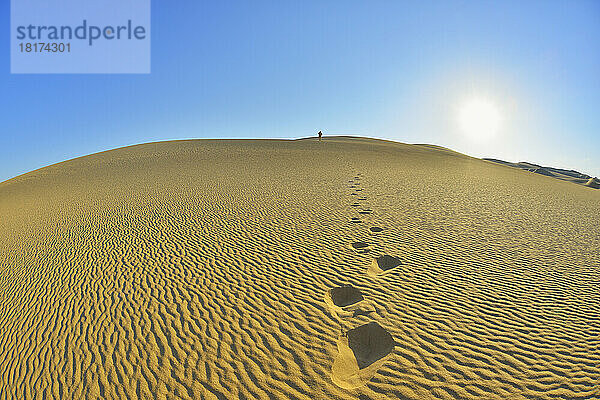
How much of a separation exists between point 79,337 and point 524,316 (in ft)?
26.8

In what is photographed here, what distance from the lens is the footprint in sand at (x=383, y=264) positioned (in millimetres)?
7492

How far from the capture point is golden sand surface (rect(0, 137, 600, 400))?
14.2 ft

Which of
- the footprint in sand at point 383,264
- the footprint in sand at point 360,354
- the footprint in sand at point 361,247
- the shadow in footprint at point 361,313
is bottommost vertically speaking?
the footprint in sand at point 360,354

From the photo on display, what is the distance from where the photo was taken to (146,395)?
423cm

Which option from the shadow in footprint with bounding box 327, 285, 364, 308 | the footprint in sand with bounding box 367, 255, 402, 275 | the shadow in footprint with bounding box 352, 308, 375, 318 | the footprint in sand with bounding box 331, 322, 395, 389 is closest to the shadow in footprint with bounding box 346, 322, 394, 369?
the footprint in sand with bounding box 331, 322, 395, 389

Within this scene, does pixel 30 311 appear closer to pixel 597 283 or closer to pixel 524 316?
pixel 524 316

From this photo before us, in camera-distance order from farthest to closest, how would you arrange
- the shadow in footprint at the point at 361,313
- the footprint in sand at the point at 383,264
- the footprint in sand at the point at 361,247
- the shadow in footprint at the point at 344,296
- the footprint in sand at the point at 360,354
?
1. the footprint in sand at the point at 361,247
2. the footprint in sand at the point at 383,264
3. the shadow in footprint at the point at 344,296
4. the shadow in footprint at the point at 361,313
5. the footprint in sand at the point at 360,354

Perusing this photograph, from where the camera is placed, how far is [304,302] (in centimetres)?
612

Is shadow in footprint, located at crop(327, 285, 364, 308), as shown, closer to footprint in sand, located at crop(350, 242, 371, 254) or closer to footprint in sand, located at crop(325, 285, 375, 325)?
footprint in sand, located at crop(325, 285, 375, 325)

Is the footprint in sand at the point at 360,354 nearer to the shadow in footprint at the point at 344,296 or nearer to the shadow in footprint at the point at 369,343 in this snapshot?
the shadow in footprint at the point at 369,343

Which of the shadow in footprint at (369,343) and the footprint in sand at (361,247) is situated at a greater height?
the footprint in sand at (361,247)

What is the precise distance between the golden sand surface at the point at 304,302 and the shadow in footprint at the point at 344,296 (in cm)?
5

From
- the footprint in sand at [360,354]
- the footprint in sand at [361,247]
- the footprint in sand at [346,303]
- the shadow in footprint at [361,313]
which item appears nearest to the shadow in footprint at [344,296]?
the footprint in sand at [346,303]

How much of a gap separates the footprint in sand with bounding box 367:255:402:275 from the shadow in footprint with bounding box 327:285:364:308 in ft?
3.35
